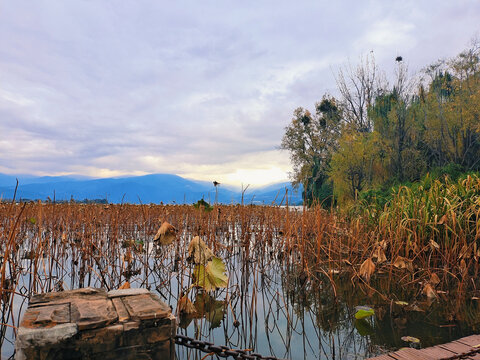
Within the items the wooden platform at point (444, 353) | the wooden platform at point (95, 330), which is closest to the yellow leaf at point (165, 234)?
the wooden platform at point (95, 330)

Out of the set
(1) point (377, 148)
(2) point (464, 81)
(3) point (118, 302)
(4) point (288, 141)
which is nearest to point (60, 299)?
(3) point (118, 302)

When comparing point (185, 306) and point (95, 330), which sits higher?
point (95, 330)

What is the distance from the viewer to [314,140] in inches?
1271

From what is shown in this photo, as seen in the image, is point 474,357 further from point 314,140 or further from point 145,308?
point 314,140

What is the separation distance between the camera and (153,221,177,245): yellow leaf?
9.27 ft

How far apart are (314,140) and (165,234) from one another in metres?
31.1

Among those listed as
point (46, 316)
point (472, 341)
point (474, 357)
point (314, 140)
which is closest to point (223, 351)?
point (46, 316)

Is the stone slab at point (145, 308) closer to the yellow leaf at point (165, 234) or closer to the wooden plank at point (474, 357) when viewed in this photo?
the yellow leaf at point (165, 234)

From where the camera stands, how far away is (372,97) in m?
23.1

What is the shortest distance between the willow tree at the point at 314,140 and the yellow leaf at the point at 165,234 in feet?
89.3

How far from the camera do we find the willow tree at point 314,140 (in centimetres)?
3025

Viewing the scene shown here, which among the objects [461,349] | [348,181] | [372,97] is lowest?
[461,349]

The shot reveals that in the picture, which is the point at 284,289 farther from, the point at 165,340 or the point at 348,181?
the point at 348,181

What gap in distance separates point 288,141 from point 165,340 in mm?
33239
